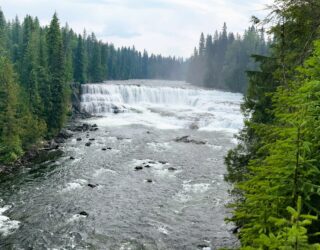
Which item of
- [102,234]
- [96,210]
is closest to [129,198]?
[96,210]

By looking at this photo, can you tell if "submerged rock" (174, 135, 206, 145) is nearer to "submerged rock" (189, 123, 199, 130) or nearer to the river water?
the river water

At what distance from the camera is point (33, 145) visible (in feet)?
129

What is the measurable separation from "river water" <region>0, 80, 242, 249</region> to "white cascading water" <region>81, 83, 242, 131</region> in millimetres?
3519

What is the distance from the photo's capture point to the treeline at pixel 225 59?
100412 millimetres

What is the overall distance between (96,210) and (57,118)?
25376 millimetres

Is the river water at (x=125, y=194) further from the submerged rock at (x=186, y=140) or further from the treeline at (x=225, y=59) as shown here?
the treeline at (x=225, y=59)

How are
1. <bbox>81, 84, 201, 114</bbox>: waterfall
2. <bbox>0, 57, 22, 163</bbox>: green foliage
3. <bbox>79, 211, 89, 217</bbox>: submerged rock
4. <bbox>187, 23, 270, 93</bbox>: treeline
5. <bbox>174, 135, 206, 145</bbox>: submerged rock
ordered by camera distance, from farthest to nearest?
1. <bbox>187, 23, 270, 93</bbox>: treeline
2. <bbox>81, 84, 201, 114</bbox>: waterfall
3. <bbox>174, 135, 206, 145</bbox>: submerged rock
4. <bbox>0, 57, 22, 163</bbox>: green foliage
5. <bbox>79, 211, 89, 217</bbox>: submerged rock

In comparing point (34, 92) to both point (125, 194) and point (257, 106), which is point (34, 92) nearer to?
point (125, 194)

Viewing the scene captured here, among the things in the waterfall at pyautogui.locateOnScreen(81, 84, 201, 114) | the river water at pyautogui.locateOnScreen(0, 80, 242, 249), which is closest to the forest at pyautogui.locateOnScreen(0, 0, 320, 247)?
the river water at pyautogui.locateOnScreen(0, 80, 242, 249)

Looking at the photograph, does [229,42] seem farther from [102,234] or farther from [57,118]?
[102,234]

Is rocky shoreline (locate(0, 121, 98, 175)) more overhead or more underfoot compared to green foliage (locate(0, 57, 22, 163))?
more underfoot

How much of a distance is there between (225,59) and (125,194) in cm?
9434

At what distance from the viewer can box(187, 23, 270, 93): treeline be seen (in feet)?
329

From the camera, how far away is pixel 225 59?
11456cm
